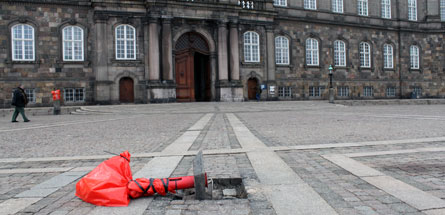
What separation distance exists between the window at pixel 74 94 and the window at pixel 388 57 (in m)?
31.7

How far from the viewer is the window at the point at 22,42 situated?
23.8 m

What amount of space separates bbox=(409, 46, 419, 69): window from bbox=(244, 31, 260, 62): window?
69.1ft

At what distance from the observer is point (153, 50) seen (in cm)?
2469

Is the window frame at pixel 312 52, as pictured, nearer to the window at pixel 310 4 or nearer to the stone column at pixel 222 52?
the window at pixel 310 4

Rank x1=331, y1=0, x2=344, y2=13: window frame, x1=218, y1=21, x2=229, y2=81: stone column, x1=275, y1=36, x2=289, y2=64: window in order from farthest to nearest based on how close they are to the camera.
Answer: x1=331, y1=0, x2=344, y2=13: window frame < x1=275, y1=36, x2=289, y2=64: window < x1=218, y1=21, x2=229, y2=81: stone column

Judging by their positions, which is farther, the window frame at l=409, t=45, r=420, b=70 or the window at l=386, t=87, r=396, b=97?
the window frame at l=409, t=45, r=420, b=70

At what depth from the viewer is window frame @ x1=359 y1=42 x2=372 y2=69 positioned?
34.8 m

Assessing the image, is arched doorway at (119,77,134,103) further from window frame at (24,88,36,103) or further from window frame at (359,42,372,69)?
window frame at (359,42,372,69)

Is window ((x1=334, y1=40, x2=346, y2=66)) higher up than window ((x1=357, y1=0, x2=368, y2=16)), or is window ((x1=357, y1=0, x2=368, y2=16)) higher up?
window ((x1=357, y1=0, x2=368, y2=16))

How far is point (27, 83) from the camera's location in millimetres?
23703

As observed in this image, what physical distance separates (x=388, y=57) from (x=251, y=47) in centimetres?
1817

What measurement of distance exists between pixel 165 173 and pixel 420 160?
3.55m

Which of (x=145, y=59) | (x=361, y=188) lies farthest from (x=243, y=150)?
(x=145, y=59)

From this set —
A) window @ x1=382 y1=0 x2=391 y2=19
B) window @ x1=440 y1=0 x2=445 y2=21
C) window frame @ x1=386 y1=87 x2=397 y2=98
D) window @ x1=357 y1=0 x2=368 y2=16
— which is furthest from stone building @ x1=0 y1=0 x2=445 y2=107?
window @ x1=440 y1=0 x2=445 y2=21
